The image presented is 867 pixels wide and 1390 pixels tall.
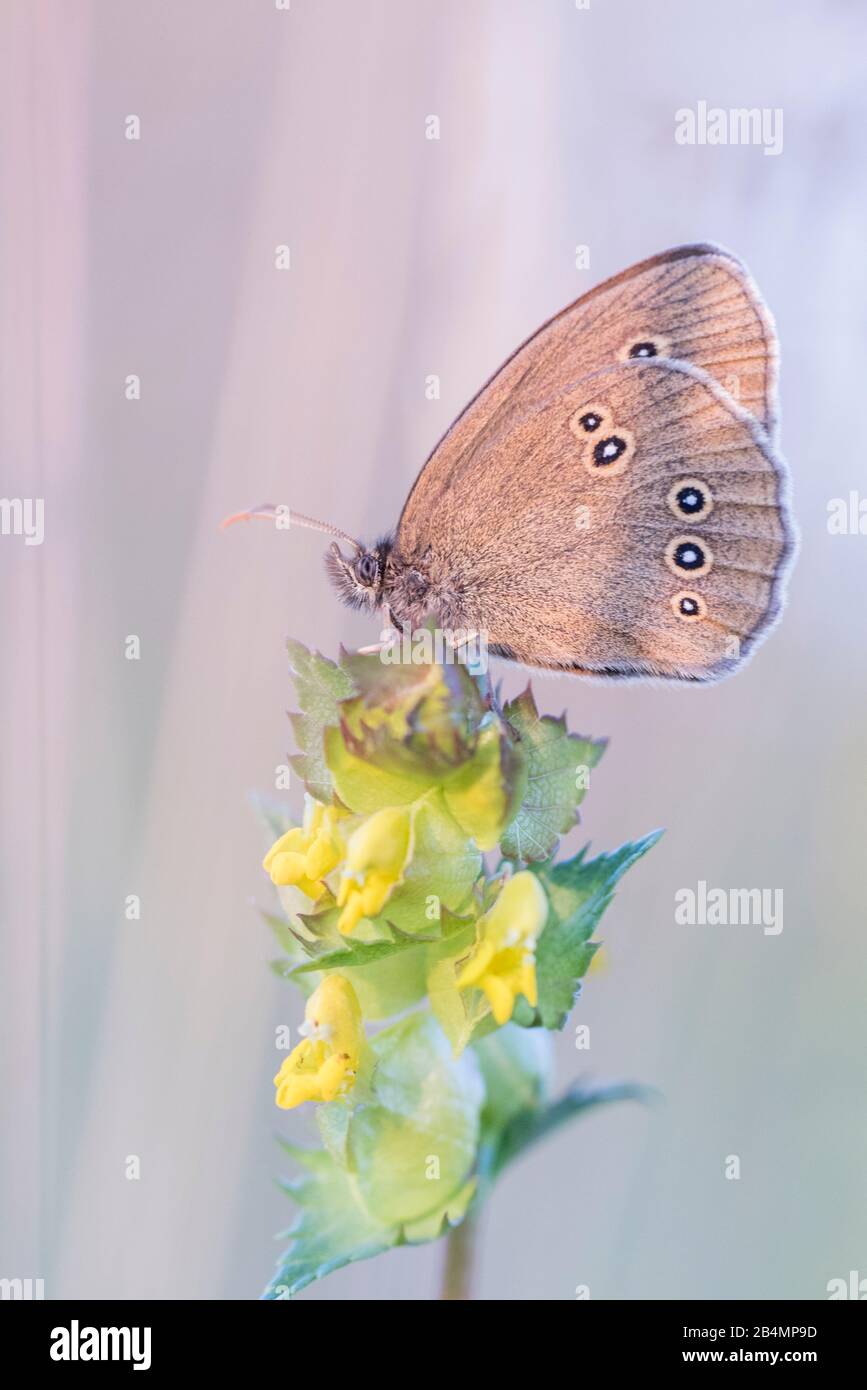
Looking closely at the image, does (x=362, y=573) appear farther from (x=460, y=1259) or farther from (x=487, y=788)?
(x=460, y=1259)

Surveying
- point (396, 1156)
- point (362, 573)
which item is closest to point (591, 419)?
point (362, 573)

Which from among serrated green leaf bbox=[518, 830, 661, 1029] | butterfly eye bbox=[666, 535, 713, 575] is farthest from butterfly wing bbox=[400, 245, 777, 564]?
serrated green leaf bbox=[518, 830, 661, 1029]

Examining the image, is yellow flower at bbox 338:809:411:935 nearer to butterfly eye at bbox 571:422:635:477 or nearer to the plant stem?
the plant stem

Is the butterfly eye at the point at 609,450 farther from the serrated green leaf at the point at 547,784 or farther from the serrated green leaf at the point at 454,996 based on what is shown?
the serrated green leaf at the point at 454,996

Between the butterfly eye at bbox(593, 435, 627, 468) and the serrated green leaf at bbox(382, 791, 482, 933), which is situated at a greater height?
the butterfly eye at bbox(593, 435, 627, 468)

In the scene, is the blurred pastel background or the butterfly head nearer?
the butterfly head
